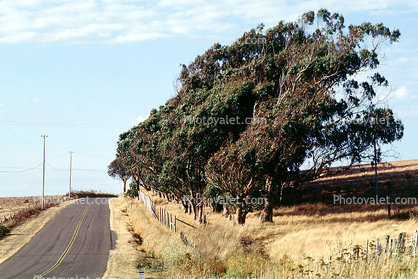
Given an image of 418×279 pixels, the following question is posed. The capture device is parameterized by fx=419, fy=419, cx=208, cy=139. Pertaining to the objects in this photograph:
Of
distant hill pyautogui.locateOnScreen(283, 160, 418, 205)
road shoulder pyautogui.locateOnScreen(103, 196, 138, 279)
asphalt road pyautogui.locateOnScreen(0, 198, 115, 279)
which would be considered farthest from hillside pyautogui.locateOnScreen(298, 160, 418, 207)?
asphalt road pyautogui.locateOnScreen(0, 198, 115, 279)

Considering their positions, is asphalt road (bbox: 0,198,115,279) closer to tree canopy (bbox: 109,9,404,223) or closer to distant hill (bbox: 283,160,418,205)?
tree canopy (bbox: 109,9,404,223)

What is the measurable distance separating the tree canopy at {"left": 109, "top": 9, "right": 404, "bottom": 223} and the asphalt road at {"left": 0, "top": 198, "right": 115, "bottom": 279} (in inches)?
336

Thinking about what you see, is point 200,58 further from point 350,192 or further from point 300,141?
point 350,192

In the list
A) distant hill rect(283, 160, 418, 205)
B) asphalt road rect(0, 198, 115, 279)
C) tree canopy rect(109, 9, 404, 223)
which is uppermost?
tree canopy rect(109, 9, 404, 223)

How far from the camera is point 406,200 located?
40.4 metres

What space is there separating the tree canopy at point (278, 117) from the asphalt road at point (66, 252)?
8524mm

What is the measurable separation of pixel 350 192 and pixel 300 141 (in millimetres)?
20353

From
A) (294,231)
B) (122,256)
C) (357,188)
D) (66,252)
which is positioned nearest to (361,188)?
(357,188)

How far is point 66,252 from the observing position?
96.8 feet

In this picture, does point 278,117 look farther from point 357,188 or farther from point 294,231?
point 357,188

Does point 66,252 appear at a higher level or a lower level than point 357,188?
lower

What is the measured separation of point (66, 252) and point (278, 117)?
1756 cm

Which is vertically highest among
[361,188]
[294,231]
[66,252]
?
[361,188]

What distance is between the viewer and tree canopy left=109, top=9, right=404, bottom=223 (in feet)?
95.3
